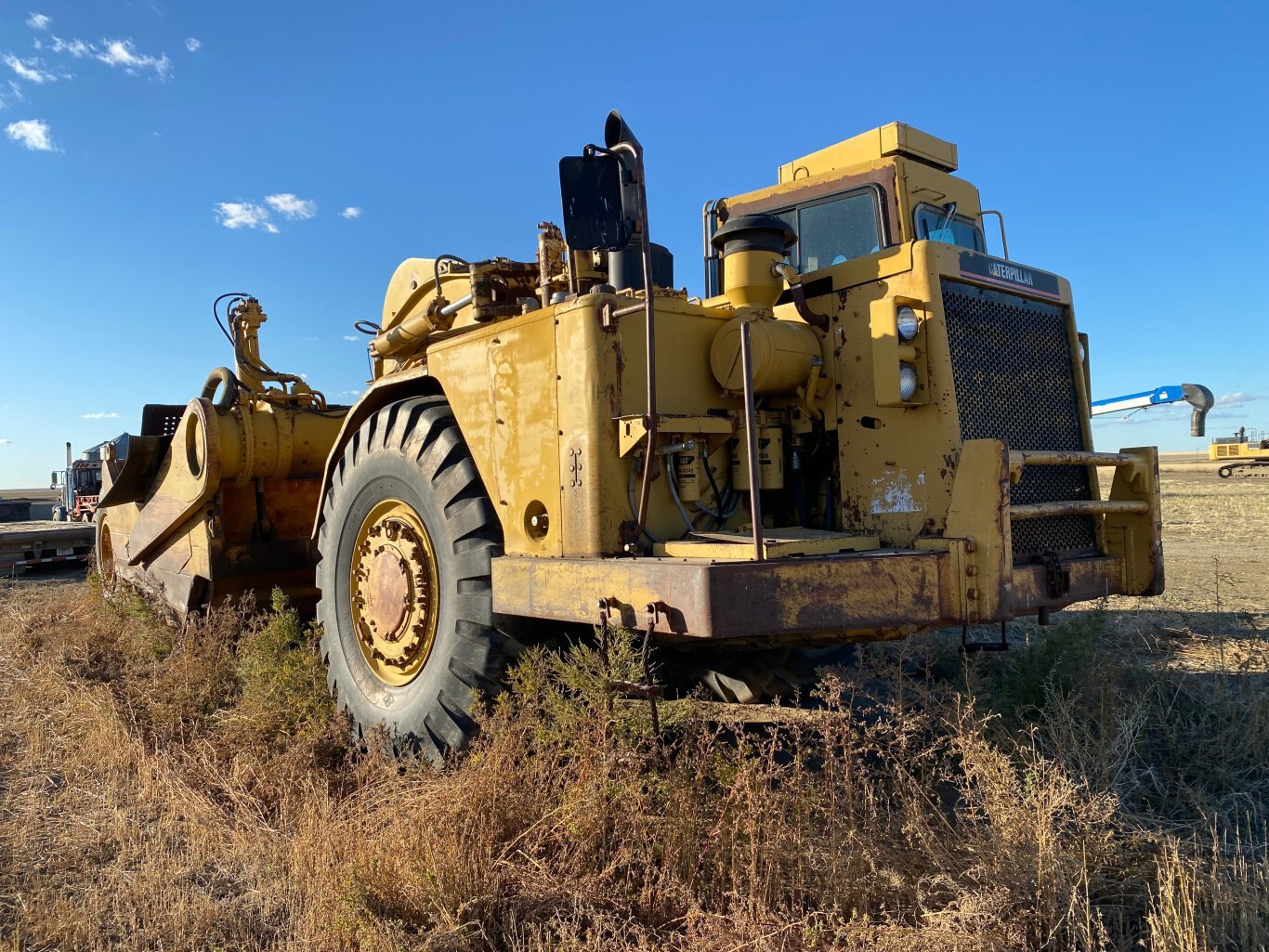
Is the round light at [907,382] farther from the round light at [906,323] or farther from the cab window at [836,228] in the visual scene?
the cab window at [836,228]

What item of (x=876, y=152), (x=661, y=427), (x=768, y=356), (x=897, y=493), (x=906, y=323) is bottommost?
(x=897, y=493)

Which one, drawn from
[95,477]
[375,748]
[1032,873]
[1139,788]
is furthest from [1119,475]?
[95,477]

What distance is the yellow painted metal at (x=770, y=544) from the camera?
3279 mm

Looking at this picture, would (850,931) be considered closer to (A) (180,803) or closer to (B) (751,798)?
(B) (751,798)

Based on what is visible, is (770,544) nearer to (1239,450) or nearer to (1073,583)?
(1073,583)

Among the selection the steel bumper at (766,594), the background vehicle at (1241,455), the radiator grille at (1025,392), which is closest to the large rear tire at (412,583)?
the steel bumper at (766,594)

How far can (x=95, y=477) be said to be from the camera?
102 ft

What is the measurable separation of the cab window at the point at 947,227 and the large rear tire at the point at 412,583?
3570mm

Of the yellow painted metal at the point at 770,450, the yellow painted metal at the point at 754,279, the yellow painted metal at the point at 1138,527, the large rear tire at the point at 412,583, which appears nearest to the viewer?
the yellow painted metal at the point at 770,450

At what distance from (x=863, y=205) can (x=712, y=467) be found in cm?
285

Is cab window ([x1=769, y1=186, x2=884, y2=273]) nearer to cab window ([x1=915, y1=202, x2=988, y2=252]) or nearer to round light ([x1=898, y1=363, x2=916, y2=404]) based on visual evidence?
cab window ([x1=915, y1=202, x2=988, y2=252])

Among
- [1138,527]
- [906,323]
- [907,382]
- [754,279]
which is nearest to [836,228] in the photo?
[754,279]

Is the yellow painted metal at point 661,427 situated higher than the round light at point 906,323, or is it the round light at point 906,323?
the round light at point 906,323

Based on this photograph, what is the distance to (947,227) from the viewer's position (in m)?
6.30
